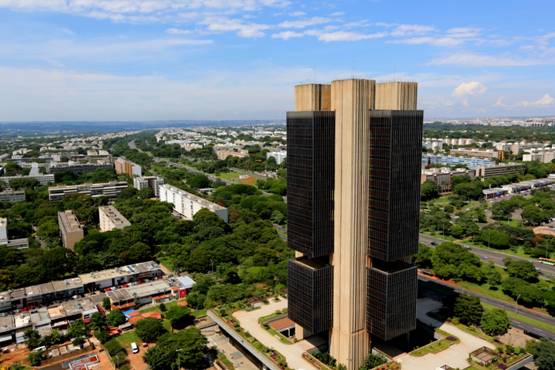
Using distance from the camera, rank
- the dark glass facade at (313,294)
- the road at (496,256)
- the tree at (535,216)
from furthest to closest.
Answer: the tree at (535,216), the road at (496,256), the dark glass facade at (313,294)

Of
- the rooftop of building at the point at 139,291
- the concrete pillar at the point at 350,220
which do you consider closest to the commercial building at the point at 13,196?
the rooftop of building at the point at 139,291

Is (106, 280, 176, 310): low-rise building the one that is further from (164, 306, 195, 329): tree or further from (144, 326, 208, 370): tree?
(144, 326, 208, 370): tree

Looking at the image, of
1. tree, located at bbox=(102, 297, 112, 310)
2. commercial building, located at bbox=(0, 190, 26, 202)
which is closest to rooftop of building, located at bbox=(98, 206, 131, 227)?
tree, located at bbox=(102, 297, 112, 310)

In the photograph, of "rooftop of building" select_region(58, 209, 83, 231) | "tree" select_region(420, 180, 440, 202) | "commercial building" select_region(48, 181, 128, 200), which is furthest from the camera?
"tree" select_region(420, 180, 440, 202)

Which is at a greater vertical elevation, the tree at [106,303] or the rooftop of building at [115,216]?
the rooftop of building at [115,216]

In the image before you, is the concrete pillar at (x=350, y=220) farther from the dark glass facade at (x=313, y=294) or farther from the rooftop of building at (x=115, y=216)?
the rooftop of building at (x=115, y=216)

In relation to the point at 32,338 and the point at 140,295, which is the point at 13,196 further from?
the point at 32,338

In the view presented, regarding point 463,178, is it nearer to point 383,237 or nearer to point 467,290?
point 467,290
